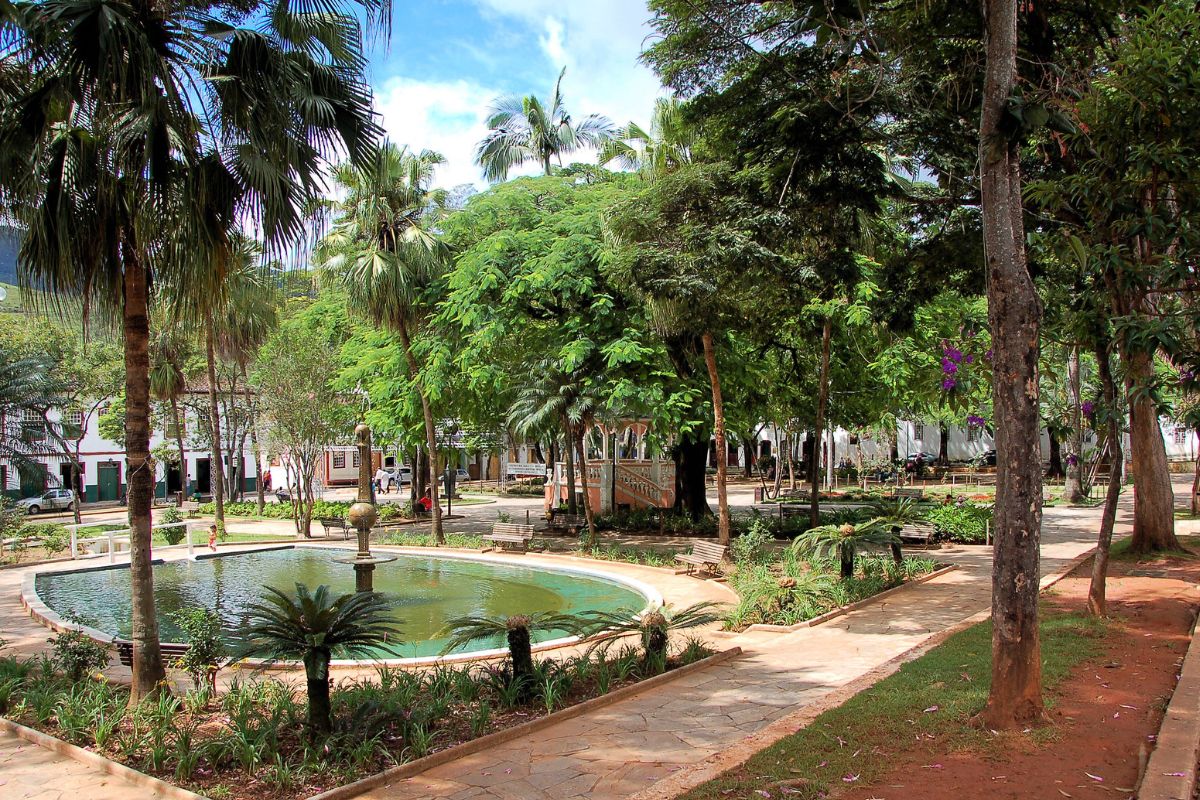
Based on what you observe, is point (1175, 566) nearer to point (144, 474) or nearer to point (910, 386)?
point (910, 386)

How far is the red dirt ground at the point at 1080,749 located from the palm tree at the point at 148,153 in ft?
21.8

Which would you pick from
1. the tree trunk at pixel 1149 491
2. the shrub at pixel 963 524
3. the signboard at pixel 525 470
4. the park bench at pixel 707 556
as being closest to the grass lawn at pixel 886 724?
the park bench at pixel 707 556

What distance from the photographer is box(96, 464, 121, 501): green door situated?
46.1 meters

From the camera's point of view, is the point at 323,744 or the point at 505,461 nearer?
the point at 323,744

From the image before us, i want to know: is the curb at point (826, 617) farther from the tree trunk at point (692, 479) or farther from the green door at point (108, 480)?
the green door at point (108, 480)

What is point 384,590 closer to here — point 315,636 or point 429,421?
point 429,421

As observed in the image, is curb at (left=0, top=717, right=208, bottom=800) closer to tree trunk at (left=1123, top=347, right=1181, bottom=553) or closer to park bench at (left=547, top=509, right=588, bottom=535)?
tree trunk at (left=1123, top=347, right=1181, bottom=553)

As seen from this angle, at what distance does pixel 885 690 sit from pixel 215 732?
226 inches

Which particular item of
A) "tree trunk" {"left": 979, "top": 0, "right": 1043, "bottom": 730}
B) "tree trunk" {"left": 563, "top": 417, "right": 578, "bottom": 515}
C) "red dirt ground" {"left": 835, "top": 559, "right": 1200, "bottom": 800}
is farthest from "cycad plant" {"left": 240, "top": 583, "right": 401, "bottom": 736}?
"tree trunk" {"left": 563, "top": 417, "right": 578, "bottom": 515}

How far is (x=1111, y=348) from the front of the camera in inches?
344

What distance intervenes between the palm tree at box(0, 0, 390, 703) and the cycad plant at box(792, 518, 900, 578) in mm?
9428

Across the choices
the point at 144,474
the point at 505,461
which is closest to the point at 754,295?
the point at 144,474

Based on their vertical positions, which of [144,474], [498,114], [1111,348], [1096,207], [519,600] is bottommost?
[519,600]

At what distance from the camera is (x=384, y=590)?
15086mm
